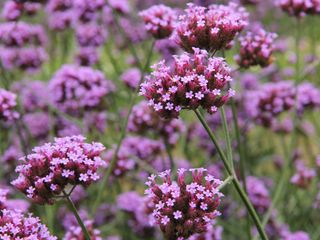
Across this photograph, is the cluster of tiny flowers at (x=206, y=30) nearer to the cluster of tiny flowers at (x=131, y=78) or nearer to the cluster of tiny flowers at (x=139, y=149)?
the cluster of tiny flowers at (x=139, y=149)

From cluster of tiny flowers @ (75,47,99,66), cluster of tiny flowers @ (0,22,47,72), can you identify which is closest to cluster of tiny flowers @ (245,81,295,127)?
cluster of tiny flowers @ (75,47,99,66)

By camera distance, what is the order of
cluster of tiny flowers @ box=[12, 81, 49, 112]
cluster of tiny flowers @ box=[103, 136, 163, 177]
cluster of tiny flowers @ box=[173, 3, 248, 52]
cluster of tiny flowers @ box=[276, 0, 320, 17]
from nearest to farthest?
cluster of tiny flowers @ box=[173, 3, 248, 52]
cluster of tiny flowers @ box=[276, 0, 320, 17]
cluster of tiny flowers @ box=[103, 136, 163, 177]
cluster of tiny flowers @ box=[12, 81, 49, 112]

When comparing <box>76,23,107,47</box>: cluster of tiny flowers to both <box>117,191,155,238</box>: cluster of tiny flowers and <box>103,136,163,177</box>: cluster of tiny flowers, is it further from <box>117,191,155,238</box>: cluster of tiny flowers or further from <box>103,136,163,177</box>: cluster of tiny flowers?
<box>117,191,155,238</box>: cluster of tiny flowers

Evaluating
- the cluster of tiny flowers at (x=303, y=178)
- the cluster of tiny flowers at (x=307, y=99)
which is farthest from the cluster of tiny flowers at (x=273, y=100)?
the cluster of tiny flowers at (x=303, y=178)

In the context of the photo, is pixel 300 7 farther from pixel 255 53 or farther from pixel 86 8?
pixel 86 8

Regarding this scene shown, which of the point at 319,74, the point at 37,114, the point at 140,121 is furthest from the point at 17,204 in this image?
the point at 319,74
